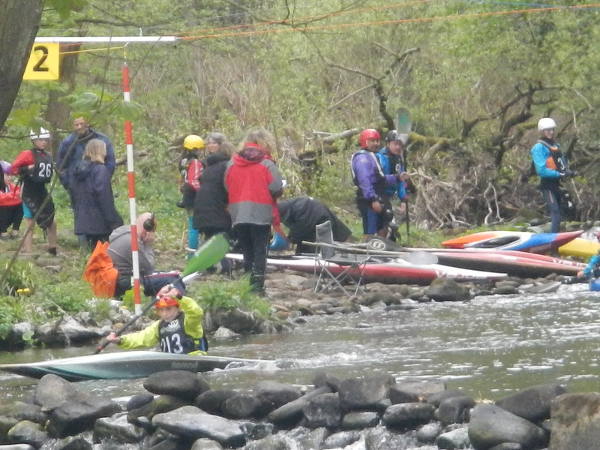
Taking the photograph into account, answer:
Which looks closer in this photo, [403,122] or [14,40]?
[14,40]

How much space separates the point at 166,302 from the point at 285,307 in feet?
14.8

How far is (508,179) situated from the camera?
2478 centimetres

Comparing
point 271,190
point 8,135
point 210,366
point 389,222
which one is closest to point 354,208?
point 389,222

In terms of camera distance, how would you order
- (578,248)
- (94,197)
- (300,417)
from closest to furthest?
(300,417)
(94,197)
(578,248)

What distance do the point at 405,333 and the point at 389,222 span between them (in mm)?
5901

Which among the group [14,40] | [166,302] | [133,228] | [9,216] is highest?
[14,40]

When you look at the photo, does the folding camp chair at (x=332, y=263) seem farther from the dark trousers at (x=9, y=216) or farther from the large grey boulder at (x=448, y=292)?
the dark trousers at (x=9, y=216)

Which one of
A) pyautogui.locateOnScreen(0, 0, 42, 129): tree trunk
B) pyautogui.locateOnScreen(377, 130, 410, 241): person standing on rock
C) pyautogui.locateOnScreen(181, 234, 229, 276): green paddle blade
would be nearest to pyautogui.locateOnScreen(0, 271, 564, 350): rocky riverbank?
pyautogui.locateOnScreen(377, 130, 410, 241): person standing on rock

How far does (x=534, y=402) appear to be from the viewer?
6957 millimetres

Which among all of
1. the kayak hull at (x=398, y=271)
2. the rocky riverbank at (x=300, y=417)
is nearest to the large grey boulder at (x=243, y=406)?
the rocky riverbank at (x=300, y=417)

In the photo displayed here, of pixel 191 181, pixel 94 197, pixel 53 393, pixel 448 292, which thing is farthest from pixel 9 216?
pixel 53 393

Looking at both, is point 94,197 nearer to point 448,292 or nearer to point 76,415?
point 448,292

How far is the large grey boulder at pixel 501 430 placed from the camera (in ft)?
22.1

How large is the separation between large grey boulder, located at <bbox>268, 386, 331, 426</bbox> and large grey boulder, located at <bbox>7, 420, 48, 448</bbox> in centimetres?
139
